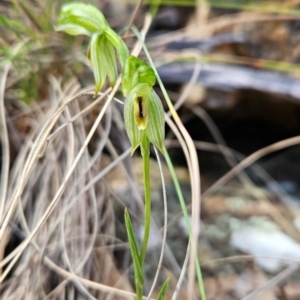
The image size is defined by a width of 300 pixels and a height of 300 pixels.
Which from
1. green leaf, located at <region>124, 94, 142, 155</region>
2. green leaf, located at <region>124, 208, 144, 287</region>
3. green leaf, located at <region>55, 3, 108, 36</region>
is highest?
green leaf, located at <region>55, 3, 108, 36</region>

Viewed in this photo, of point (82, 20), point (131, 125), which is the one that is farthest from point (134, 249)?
point (82, 20)

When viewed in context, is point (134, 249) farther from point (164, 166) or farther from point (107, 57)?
point (164, 166)

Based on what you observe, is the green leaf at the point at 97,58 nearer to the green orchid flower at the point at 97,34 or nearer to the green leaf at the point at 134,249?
the green orchid flower at the point at 97,34

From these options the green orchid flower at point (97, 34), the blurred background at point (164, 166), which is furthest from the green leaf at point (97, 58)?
the blurred background at point (164, 166)

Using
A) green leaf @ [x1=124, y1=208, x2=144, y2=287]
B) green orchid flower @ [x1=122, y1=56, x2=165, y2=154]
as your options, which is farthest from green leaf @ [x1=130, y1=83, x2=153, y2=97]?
green leaf @ [x1=124, y1=208, x2=144, y2=287]

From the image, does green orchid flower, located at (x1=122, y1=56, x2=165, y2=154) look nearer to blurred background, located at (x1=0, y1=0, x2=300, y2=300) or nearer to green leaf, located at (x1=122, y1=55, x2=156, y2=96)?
green leaf, located at (x1=122, y1=55, x2=156, y2=96)

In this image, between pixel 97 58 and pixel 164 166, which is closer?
pixel 97 58
